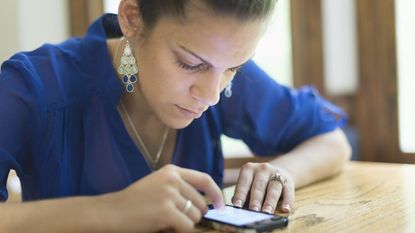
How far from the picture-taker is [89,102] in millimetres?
947

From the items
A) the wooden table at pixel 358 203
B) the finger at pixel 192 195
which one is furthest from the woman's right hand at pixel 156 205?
the wooden table at pixel 358 203

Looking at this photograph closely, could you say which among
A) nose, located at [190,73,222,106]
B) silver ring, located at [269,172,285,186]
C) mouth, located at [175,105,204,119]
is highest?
nose, located at [190,73,222,106]

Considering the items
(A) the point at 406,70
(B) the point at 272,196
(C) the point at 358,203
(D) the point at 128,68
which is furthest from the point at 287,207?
(A) the point at 406,70

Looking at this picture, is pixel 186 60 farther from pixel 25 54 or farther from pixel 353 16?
pixel 353 16

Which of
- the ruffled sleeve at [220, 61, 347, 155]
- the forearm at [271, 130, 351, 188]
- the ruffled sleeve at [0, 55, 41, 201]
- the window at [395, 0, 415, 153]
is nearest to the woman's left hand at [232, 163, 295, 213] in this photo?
the forearm at [271, 130, 351, 188]

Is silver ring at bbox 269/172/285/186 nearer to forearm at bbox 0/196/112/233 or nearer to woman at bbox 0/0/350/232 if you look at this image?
woman at bbox 0/0/350/232

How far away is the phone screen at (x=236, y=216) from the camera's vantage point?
2.34 ft

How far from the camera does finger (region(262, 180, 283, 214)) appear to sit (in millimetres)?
827

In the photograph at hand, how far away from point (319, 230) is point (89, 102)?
1.54 feet

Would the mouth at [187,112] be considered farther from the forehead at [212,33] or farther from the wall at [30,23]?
the wall at [30,23]

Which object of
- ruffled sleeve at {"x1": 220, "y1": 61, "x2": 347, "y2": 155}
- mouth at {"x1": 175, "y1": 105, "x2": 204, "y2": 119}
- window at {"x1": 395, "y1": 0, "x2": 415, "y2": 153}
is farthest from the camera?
window at {"x1": 395, "y1": 0, "x2": 415, "y2": 153}

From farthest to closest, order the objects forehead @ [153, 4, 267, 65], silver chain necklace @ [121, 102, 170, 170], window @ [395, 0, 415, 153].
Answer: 1. window @ [395, 0, 415, 153]
2. silver chain necklace @ [121, 102, 170, 170]
3. forehead @ [153, 4, 267, 65]

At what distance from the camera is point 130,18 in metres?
0.88

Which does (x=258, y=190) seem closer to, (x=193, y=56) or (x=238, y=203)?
(x=238, y=203)
